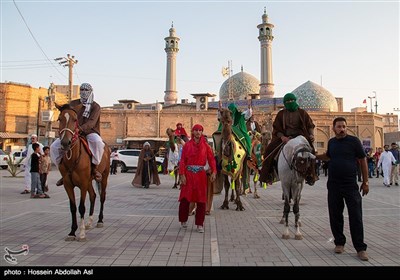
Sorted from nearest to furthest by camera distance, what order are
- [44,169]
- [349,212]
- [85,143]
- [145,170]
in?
[349,212], [85,143], [44,169], [145,170]

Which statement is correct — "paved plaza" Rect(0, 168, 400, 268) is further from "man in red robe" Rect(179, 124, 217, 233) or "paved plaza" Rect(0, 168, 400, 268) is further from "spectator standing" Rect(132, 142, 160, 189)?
"spectator standing" Rect(132, 142, 160, 189)

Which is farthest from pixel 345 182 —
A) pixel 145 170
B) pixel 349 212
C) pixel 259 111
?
pixel 259 111

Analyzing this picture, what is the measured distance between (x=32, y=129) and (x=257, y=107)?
2817cm

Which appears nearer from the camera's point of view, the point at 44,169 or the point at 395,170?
the point at 44,169

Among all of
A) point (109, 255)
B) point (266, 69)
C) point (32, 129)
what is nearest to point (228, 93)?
point (266, 69)

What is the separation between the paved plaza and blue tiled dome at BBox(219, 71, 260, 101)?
48.9m

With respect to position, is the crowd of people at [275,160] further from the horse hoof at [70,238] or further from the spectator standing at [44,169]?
the spectator standing at [44,169]

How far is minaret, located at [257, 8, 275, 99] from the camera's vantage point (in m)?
51.0

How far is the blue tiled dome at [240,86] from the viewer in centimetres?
5839

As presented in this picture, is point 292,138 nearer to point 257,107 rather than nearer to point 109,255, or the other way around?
point 109,255

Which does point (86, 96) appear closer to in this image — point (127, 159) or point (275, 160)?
point (275, 160)

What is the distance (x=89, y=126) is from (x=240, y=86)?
177ft

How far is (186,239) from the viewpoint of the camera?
622 cm

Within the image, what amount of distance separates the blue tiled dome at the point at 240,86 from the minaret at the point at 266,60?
19.5 feet
